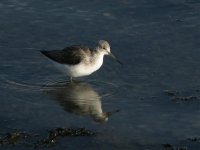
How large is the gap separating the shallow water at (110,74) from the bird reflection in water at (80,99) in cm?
3

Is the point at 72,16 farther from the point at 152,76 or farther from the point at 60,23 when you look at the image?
the point at 152,76

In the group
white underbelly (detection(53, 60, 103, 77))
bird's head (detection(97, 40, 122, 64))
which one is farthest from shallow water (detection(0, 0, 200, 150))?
bird's head (detection(97, 40, 122, 64))

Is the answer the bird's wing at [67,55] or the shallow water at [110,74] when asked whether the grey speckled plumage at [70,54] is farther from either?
the shallow water at [110,74]

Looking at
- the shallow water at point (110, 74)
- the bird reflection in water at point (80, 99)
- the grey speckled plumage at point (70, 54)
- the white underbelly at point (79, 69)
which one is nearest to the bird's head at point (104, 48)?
the grey speckled plumage at point (70, 54)

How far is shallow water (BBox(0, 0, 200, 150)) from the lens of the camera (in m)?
14.9

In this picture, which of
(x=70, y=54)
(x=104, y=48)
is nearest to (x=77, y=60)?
(x=70, y=54)

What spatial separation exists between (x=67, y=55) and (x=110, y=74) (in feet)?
4.60

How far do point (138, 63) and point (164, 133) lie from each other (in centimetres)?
436

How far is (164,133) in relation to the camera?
14.7 m

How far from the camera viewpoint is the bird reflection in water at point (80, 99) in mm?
15805

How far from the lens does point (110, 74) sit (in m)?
18.3

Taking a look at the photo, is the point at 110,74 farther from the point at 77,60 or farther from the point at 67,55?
the point at 67,55

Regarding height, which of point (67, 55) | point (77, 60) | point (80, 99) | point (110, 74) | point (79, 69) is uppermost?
point (67, 55)

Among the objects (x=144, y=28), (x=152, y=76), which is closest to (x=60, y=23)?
(x=144, y=28)
